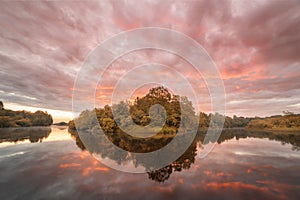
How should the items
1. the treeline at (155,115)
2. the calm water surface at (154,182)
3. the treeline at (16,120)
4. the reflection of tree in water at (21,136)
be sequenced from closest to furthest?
the calm water surface at (154,182), the reflection of tree in water at (21,136), the treeline at (155,115), the treeline at (16,120)

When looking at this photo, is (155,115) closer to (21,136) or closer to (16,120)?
(21,136)

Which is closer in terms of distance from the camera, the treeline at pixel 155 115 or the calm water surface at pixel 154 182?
the calm water surface at pixel 154 182

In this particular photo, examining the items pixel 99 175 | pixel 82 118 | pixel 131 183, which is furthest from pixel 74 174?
pixel 82 118

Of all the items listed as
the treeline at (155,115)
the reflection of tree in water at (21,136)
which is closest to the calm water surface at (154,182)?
the reflection of tree in water at (21,136)

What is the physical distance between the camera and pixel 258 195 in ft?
19.5

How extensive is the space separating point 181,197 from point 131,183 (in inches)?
103

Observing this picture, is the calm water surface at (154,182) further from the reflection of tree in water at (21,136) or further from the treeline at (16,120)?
the treeline at (16,120)

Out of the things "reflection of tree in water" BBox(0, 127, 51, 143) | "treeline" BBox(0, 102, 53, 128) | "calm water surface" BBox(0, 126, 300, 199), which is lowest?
"calm water surface" BBox(0, 126, 300, 199)

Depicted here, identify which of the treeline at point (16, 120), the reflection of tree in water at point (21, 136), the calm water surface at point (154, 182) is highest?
the treeline at point (16, 120)

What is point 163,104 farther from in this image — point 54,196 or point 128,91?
point 54,196

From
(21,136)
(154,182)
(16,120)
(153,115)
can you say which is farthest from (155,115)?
(16,120)

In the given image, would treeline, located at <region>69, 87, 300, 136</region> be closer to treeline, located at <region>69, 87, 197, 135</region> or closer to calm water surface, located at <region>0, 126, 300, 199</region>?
treeline, located at <region>69, 87, 197, 135</region>

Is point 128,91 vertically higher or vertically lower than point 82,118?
higher

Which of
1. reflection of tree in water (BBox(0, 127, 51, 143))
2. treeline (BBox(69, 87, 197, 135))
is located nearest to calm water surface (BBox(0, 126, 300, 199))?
reflection of tree in water (BBox(0, 127, 51, 143))
